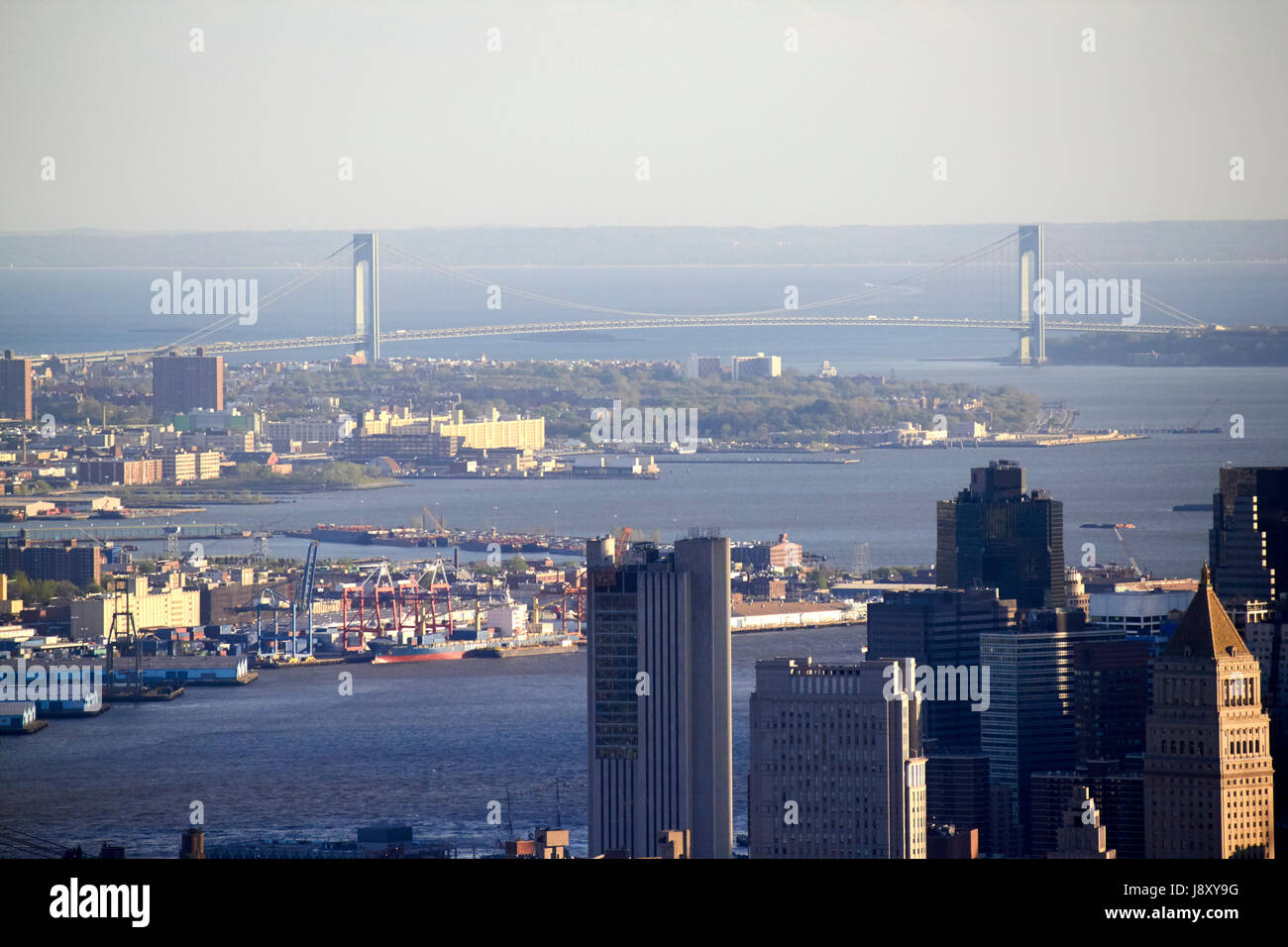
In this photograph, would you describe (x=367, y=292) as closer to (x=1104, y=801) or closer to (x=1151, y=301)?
(x=1151, y=301)

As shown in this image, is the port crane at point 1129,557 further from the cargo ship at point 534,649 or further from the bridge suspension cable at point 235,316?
the bridge suspension cable at point 235,316

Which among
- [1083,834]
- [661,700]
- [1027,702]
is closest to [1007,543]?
[1027,702]

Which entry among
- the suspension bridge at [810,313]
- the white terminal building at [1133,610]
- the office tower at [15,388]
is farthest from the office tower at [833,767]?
the office tower at [15,388]

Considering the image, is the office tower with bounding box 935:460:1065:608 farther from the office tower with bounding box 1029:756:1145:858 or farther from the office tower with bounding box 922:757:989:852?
the office tower with bounding box 1029:756:1145:858

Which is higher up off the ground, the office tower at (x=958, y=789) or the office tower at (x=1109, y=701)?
the office tower at (x=1109, y=701)

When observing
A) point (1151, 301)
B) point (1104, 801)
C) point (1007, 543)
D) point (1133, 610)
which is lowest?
point (1104, 801)

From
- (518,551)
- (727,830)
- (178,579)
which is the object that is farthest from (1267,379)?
(727,830)

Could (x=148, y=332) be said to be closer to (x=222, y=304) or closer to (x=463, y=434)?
(x=222, y=304)
